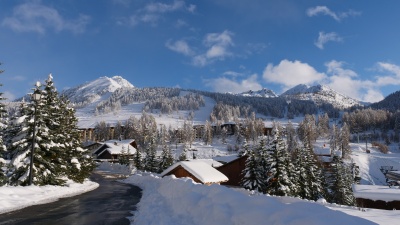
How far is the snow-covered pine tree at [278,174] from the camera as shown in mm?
36719

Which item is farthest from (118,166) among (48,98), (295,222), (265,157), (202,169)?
(295,222)

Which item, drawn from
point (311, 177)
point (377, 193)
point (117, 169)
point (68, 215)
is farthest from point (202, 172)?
point (117, 169)

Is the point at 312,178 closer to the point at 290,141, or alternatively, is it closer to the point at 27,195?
the point at 27,195

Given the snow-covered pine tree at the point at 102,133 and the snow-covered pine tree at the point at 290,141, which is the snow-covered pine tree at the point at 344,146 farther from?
the snow-covered pine tree at the point at 102,133

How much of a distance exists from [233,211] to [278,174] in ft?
97.0

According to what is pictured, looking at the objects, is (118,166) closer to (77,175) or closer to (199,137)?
(77,175)

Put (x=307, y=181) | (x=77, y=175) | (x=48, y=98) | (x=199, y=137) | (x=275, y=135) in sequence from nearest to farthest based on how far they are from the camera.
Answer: (x=48, y=98) → (x=77, y=175) → (x=275, y=135) → (x=307, y=181) → (x=199, y=137)

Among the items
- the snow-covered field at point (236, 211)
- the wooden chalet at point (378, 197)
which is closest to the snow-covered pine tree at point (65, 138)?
the snow-covered field at point (236, 211)

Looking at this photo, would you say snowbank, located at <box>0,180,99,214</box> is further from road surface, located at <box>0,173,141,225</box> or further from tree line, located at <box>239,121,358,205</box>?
tree line, located at <box>239,121,358,205</box>

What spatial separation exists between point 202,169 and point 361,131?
185039mm

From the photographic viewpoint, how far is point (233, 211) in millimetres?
9086

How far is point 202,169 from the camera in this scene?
41.1 meters

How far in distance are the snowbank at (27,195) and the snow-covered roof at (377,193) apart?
1353 inches

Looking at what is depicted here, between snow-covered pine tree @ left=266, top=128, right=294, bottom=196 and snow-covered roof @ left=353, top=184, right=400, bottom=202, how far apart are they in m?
9.97
